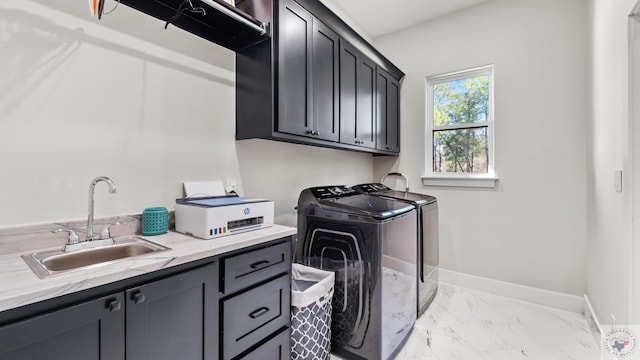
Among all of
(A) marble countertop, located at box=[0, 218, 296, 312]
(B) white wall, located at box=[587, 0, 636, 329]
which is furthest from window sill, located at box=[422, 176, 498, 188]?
(A) marble countertop, located at box=[0, 218, 296, 312]

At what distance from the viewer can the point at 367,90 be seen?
8.93ft

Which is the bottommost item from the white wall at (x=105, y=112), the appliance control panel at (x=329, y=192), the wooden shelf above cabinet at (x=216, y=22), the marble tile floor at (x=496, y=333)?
the marble tile floor at (x=496, y=333)

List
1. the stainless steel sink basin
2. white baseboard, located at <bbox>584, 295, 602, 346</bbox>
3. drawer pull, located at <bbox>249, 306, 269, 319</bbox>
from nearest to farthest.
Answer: the stainless steel sink basin, drawer pull, located at <bbox>249, 306, 269, 319</bbox>, white baseboard, located at <bbox>584, 295, 602, 346</bbox>

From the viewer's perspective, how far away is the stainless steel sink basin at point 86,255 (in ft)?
3.36

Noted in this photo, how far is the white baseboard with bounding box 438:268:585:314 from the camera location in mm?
2479

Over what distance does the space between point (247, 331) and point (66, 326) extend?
2.27ft

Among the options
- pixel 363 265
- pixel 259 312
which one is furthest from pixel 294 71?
pixel 259 312

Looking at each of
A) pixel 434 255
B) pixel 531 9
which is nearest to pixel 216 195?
pixel 434 255

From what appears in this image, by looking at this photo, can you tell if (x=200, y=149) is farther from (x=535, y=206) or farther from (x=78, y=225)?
(x=535, y=206)

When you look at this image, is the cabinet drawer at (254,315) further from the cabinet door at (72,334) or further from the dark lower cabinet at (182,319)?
the cabinet door at (72,334)

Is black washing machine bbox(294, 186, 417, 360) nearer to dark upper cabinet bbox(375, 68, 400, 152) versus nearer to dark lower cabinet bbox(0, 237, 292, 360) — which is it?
dark lower cabinet bbox(0, 237, 292, 360)

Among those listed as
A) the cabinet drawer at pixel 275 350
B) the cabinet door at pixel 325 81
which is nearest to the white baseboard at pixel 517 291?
the cabinet door at pixel 325 81

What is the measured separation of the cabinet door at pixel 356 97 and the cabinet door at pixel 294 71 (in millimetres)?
470

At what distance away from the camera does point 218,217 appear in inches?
52.7
